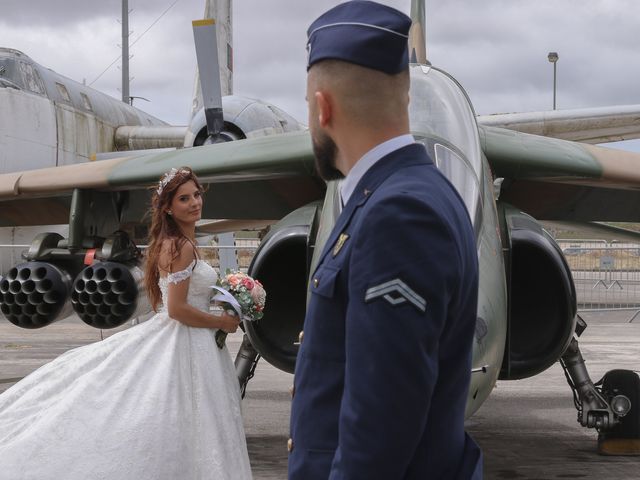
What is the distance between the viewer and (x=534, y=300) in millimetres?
5891

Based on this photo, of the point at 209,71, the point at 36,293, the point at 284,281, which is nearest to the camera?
the point at 284,281

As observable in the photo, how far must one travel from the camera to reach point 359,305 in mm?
1520

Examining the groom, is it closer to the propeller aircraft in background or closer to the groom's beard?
the groom's beard

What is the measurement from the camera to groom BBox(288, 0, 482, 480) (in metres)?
1.49

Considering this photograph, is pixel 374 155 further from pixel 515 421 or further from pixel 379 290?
pixel 515 421

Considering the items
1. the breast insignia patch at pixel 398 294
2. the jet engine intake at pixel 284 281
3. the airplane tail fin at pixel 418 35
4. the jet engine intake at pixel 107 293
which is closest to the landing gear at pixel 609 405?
the jet engine intake at pixel 284 281

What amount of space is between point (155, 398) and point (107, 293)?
2.29 metres

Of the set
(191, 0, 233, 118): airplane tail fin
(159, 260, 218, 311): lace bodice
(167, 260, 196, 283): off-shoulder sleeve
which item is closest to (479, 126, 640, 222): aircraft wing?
(159, 260, 218, 311): lace bodice

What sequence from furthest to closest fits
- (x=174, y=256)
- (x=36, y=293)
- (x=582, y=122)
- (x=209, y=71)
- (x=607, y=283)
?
(x=607, y=283) < (x=582, y=122) < (x=209, y=71) < (x=36, y=293) < (x=174, y=256)

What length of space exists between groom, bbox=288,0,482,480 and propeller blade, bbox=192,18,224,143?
8.29 meters

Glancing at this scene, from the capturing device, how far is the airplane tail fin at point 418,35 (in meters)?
7.73

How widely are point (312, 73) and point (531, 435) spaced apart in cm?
627

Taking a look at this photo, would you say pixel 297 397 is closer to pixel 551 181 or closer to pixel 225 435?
pixel 225 435

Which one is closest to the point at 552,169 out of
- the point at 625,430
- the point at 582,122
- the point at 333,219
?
the point at 625,430
